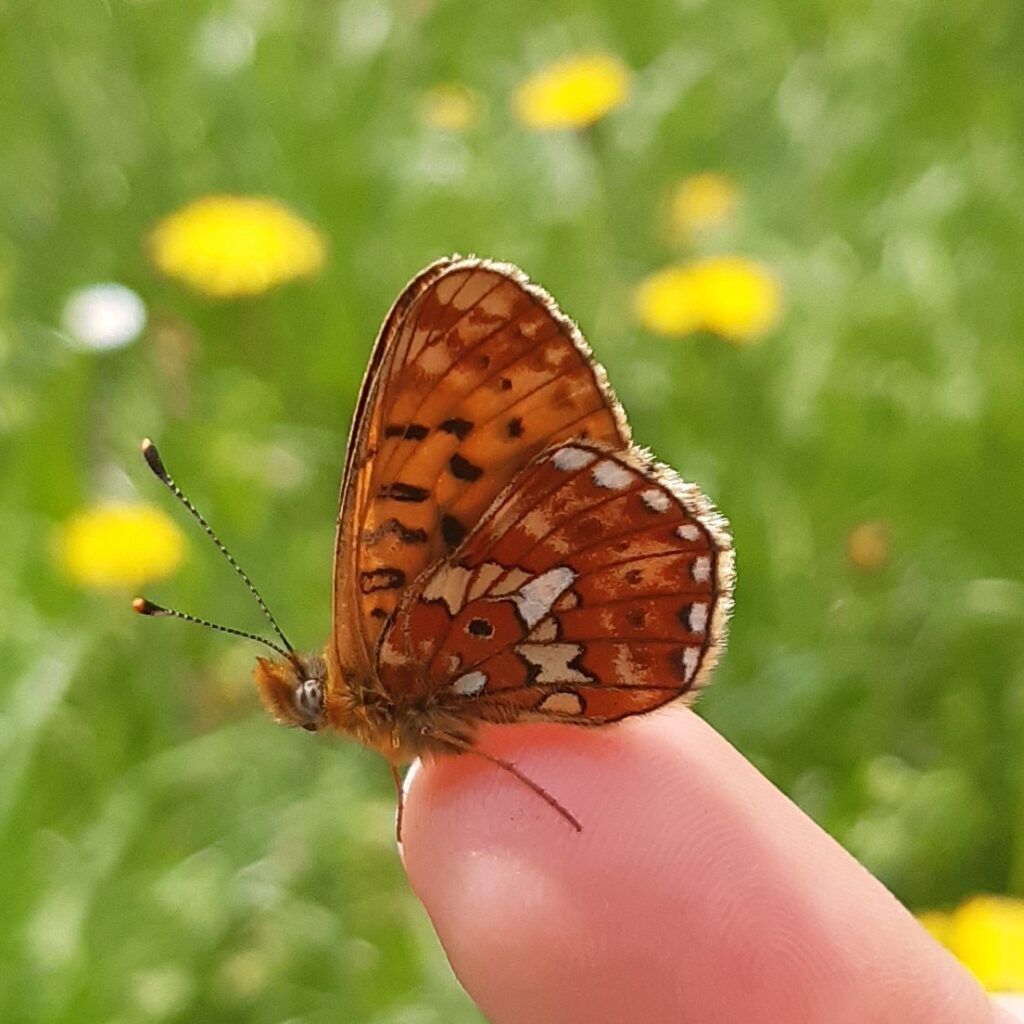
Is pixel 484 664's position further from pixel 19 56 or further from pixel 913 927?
pixel 19 56

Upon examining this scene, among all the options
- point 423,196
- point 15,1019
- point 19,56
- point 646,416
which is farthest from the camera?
point 19,56

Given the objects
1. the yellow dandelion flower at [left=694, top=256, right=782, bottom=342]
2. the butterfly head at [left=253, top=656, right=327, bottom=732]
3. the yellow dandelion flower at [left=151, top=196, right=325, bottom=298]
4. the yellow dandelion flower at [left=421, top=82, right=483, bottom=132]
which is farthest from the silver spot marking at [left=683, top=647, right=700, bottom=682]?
the yellow dandelion flower at [left=421, top=82, right=483, bottom=132]

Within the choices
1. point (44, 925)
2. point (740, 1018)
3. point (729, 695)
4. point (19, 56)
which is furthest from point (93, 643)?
point (19, 56)

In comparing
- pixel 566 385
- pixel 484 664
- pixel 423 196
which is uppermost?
pixel 423 196

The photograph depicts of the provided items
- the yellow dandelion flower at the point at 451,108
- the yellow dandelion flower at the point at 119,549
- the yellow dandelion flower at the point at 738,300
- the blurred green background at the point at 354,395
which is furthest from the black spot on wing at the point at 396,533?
the yellow dandelion flower at the point at 451,108

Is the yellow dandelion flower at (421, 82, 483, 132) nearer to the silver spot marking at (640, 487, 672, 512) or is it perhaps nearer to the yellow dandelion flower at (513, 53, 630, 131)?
the yellow dandelion flower at (513, 53, 630, 131)

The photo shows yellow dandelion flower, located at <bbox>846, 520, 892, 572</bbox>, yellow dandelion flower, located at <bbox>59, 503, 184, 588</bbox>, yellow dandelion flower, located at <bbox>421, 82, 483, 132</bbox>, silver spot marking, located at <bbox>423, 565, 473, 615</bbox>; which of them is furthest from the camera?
yellow dandelion flower, located at <bbox>421, 82, 483, 132</bbox>

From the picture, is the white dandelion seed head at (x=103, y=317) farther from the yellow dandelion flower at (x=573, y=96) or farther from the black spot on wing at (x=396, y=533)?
the black spot on wing at (x=396, y=533)
